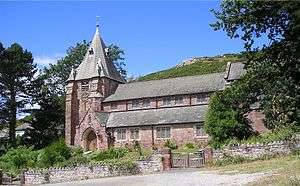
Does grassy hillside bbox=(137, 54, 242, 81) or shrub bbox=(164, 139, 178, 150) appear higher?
grassy hillside bbox=(137, 54, 242, 81)

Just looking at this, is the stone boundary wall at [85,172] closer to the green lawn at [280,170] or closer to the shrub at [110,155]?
the green lawn at [280,170]

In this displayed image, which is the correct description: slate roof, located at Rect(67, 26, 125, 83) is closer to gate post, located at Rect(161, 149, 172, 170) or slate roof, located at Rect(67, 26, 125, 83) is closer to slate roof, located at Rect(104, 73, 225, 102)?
slate roof, located at Rect(104, 73, 225, 102)

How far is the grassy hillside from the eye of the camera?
100.0 meters

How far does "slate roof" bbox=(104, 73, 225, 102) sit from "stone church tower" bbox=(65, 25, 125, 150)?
1.86 m

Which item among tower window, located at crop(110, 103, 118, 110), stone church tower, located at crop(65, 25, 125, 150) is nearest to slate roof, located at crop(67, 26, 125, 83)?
stone church tower, located at crop(65, 25, 125, 150)

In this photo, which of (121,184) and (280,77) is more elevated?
(280,77)

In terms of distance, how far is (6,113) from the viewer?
70.2 metres

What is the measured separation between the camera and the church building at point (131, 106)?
55.0 m

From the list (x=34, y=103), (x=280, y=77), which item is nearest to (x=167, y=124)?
(x=34, y=103)

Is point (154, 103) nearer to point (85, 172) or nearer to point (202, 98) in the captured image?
point (202, 98)

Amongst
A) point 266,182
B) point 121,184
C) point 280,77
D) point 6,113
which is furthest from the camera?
point 6,113

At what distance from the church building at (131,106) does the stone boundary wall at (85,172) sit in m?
23.7

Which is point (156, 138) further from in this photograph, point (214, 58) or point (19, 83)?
point (214, 58)

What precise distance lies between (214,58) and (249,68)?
10335 cm
